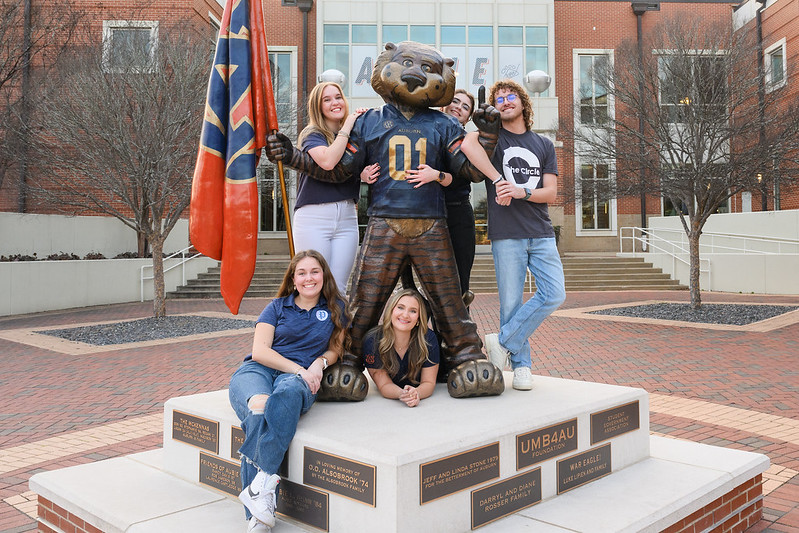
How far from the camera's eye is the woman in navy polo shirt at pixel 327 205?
4.02m

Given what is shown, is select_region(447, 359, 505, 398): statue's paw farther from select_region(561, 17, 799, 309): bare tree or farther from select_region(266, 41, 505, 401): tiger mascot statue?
select_region(561, 17, 799, 309): bare tree

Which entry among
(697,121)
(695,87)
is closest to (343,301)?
(697,121)

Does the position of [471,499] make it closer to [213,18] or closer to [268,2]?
[213,18]

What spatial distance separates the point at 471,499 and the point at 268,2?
23.8 metres

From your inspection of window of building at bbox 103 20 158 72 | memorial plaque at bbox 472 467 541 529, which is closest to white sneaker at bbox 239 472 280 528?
memorial plaque at bbox 472 467 541 529

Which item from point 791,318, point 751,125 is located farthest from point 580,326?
point 751,125

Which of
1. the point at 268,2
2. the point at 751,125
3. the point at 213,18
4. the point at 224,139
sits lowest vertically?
the point at 224,139

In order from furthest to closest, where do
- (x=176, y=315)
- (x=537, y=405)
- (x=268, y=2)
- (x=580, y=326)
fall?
(x=268, y=2)
(x=176, y=315)
(x=580, y=326)
(x=537, y=405)

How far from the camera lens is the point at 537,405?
3455 millimetres

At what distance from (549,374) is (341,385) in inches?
164

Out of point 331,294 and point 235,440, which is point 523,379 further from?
point 235,440

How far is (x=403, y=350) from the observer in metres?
3.67

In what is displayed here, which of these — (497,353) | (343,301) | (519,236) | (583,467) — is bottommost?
(583,467)

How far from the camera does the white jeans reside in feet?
13.2
